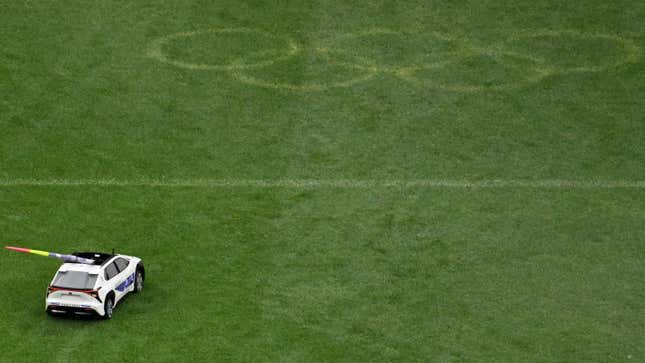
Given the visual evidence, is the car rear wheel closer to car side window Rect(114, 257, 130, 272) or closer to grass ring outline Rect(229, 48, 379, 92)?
car side window Rect(114, 257, 130, 272)

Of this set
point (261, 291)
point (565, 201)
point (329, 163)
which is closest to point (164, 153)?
point (329, 163)

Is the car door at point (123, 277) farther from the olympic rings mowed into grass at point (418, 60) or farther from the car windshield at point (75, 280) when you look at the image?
the olympic rings mowed into grass at point (418, 60)

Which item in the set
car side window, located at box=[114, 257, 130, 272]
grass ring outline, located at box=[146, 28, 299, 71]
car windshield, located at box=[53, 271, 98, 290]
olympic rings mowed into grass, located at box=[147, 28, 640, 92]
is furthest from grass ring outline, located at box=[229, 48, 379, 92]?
car windshield, located at box=[53, 271, 98, 290]

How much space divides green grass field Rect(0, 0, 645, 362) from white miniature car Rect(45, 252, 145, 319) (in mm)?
506

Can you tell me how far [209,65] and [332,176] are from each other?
769 centimetres

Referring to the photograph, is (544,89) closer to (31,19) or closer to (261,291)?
(261,291)

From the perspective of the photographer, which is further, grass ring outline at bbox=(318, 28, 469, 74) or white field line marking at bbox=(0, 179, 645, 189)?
grass ring outline at bbox=(318, 28, 469, 74)

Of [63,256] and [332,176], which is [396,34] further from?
[63,256]

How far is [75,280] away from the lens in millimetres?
31906

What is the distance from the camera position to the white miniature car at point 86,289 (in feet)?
104

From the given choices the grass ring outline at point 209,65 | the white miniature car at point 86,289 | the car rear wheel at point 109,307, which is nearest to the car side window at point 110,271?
the white miniature car at point 86,289

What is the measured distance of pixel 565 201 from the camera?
3938cm

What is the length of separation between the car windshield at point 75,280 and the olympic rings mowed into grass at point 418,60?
14.4m

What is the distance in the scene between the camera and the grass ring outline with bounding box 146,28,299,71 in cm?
4581
